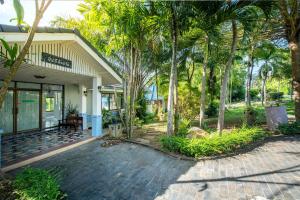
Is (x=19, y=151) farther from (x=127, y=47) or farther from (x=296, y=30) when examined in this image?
(x=296, y=30)

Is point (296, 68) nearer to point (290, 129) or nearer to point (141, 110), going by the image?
point (290, 129)

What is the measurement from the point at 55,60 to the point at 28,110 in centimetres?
486

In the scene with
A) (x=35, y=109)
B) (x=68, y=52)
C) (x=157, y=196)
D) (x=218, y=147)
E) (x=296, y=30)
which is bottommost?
(x=157, y=196)

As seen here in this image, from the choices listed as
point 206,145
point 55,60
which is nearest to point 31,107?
point 55,60

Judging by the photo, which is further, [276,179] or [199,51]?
[199,51]

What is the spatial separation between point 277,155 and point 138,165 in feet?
13.7

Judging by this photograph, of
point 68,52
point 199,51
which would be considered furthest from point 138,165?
point 199,51

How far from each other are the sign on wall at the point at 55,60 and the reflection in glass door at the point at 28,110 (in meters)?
3.93

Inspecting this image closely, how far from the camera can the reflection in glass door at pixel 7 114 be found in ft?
29.9

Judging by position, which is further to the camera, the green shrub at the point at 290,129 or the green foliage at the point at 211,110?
the green foliage at the point at 211,110

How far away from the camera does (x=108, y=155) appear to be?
6477 mm

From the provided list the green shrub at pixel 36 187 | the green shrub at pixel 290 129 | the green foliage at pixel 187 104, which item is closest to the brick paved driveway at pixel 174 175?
the green shrub at pixel 36 187

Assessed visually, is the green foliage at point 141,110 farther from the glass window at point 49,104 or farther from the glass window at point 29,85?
the glass window at point 29,85

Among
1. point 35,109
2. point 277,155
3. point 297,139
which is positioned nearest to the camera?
point 277,155
